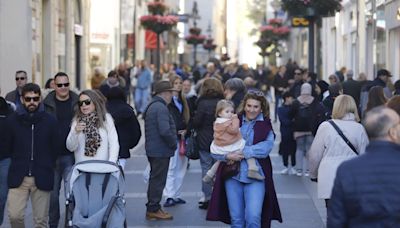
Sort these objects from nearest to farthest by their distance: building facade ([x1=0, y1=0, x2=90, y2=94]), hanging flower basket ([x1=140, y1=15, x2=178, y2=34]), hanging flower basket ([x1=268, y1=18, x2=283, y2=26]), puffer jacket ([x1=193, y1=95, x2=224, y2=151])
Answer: puffer jacket ([x1=193, y1=95, x2=224, y2=151]) → building facade ([x1=0, y1=0, x2=90, y2=94]) → hanging flower basket ([x1=140, y1=15, x2=178, y2=34]) → hanging flower basket ([x1=268, y1=18, x2=283, y2=26])

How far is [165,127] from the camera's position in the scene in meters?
12.1

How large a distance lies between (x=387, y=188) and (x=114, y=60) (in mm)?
34358

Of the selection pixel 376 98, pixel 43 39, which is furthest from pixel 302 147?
pixel 43 39

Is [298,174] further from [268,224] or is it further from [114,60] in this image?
[114,60]

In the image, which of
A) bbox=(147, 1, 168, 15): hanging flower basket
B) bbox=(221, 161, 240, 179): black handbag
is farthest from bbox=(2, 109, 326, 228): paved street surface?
bbox=(147, 1, 168, 15): hanging flower basket

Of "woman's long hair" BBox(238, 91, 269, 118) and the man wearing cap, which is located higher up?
"woman's long hair" BBox(238, 91, 269, 118)

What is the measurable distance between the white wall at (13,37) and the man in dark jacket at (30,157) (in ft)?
36.4

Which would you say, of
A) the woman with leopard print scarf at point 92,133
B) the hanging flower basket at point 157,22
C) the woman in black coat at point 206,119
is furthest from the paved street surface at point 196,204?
the hanging flower basket at point 157,22

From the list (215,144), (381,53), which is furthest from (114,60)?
(215,144)

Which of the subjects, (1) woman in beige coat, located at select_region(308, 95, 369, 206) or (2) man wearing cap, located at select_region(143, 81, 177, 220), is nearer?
(1) woman in beige coat, located at select_region(308, 95, 369, 206)

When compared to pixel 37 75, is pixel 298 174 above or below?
below

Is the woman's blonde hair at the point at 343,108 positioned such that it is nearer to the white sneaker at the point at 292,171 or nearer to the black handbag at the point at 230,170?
the black handbag at the point at 230,170

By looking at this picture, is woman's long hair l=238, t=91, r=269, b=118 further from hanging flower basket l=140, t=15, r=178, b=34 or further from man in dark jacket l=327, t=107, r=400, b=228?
hanging flower basket l=140, t=15, r=178, b=34

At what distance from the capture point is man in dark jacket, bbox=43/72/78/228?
10734mm
